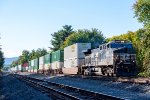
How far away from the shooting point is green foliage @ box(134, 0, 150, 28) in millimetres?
51478

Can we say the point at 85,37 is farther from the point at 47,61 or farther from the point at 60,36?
the point at 47,61

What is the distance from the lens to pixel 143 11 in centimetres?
5203

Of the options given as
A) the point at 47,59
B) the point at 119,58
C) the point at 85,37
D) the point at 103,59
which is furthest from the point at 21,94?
the point at 85,37

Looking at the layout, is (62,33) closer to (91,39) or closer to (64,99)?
(91,39)

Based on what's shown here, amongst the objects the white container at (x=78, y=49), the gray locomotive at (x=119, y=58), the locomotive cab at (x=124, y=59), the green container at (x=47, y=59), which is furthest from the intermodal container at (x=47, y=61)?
the locomotive cab at (x=124, y=59)

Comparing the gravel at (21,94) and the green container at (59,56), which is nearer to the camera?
the gravel at (21,94)

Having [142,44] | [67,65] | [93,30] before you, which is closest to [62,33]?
[93,30]

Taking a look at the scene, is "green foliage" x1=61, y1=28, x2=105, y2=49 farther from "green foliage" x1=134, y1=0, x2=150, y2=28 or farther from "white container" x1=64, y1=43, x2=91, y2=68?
"white container" x1=64, y1=43, x2=91, y2=68

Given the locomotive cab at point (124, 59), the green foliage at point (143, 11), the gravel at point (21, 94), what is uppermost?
the green foliage at point (143, 11)

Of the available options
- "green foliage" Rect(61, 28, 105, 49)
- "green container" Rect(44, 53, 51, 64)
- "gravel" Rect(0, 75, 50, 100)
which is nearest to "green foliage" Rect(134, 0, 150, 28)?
"green container" Rect(44, 53, 51, 64)

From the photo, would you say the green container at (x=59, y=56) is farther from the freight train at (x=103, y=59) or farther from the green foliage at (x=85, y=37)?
the green foliage at (x=85, y=37)

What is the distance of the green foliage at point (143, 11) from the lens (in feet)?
169

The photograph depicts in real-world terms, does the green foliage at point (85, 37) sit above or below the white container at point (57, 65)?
above

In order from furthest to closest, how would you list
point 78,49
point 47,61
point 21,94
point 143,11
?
point 47,61 → point 143,11 → point 78,49 → point 21,94
